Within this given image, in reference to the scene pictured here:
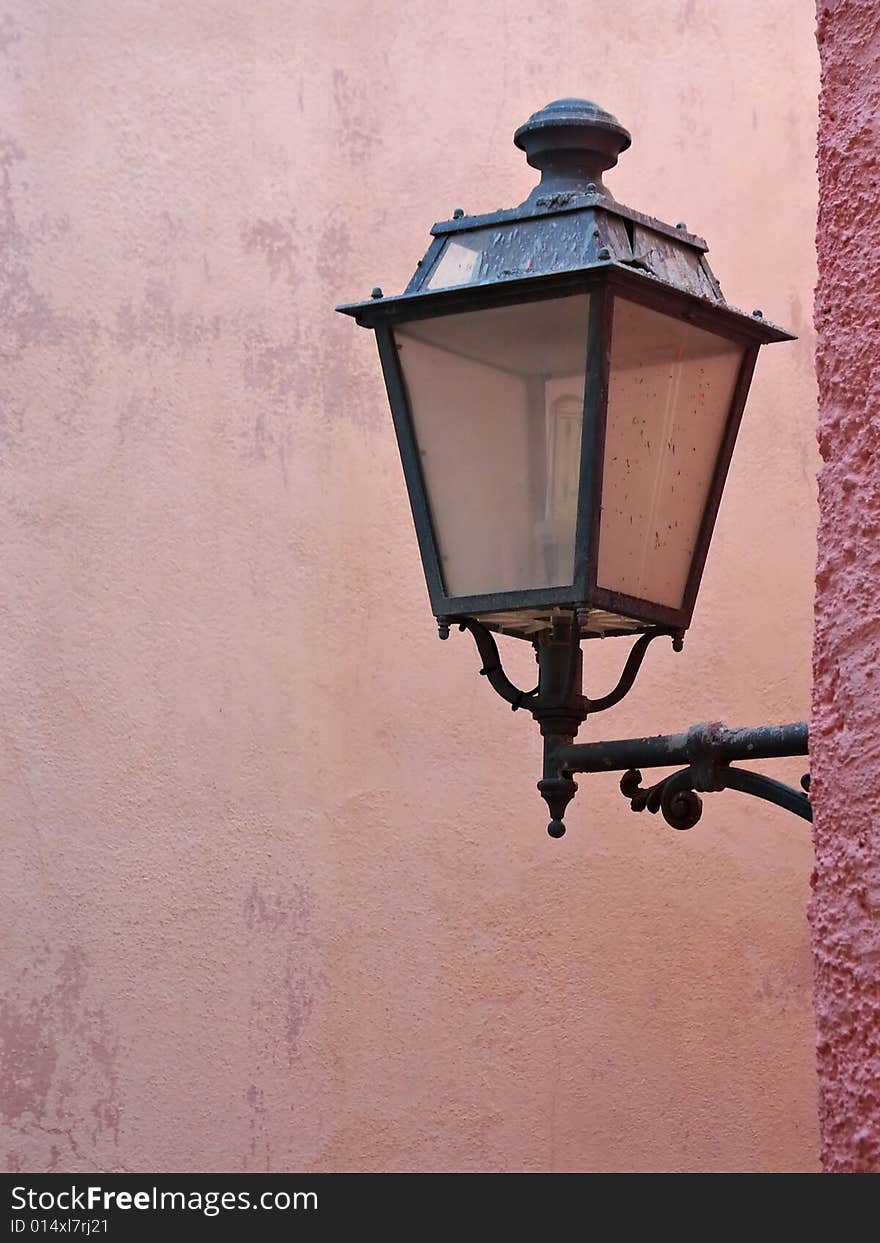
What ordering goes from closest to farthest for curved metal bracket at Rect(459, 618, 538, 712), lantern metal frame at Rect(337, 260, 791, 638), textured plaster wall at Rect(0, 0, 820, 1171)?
lantern metal frame at Rect(337, 260, 791, 638)
curved metal bracket at Rect(459, 618, 538, 712)
textured plaster wall at Rect(0, 0, 820, 1171)

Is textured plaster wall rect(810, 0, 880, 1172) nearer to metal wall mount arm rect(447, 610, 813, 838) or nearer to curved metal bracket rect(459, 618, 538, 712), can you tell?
metal wall mount arm rect(447, 610, 813, 838)

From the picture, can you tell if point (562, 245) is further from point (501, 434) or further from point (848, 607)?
point (848, 607)

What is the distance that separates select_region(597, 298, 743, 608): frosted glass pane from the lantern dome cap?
0.97 feet

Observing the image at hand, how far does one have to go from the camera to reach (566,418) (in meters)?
2.21

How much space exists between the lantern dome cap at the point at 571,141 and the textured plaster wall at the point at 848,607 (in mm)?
973

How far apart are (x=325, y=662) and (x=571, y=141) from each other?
2.42 metres

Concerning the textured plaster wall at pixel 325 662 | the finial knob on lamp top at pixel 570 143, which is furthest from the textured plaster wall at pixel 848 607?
the textured plaster wall at pixel 325 662

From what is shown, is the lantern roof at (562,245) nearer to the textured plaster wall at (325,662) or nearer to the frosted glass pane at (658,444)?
the frosted glass pane at (658,444)

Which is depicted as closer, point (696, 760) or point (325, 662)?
point (696, 760)

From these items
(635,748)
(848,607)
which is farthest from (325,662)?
(848,607)

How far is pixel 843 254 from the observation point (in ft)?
4.55

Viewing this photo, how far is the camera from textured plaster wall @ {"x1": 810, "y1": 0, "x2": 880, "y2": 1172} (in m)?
1.26

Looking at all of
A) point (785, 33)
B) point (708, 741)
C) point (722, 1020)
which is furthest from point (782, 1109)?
point (785, 33)

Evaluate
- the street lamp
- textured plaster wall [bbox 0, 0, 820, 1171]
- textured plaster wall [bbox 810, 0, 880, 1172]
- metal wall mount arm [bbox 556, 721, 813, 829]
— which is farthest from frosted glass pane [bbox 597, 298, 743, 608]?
textured plaster wall [bbox 0, 0, 820, 1171]
